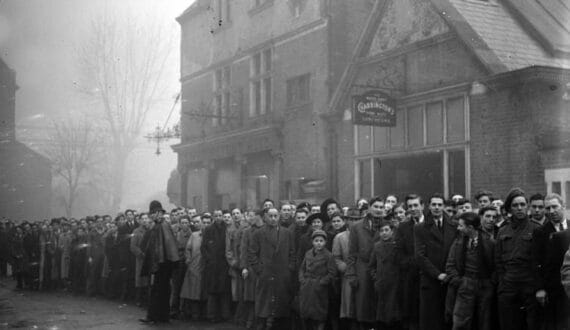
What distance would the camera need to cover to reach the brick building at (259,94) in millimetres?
19188

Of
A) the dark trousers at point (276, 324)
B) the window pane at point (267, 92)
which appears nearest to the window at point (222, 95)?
the window pane at point (267, 92)

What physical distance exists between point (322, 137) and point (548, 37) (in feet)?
22.1

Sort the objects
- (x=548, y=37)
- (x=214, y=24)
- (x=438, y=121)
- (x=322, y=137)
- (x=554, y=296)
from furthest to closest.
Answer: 1. (x=214, y=24)
2. (x=322, y=137)
3. (x=438, y=121)
4. (x=548, y=37)
5. (x=554, y=296)

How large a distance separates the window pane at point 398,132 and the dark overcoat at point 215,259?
492cm

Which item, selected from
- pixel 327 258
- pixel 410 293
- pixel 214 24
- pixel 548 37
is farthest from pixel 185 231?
pixel 214 24

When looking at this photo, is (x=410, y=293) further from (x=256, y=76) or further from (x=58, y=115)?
(x=58, y=115)

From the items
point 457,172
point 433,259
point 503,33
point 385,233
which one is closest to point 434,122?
point 457,172

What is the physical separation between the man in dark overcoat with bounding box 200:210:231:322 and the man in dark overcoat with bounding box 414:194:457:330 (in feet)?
17.2

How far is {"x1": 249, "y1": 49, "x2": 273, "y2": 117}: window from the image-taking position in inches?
877

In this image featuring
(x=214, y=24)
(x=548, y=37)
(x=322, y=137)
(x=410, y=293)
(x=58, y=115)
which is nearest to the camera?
(x=410, y=293)

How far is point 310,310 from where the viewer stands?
32.5ft

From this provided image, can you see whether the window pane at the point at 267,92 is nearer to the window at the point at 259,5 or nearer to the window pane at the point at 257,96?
the window pane at the point at 257,96

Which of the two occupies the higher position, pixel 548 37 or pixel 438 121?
pixel 548 37

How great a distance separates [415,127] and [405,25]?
2339 millimetres
